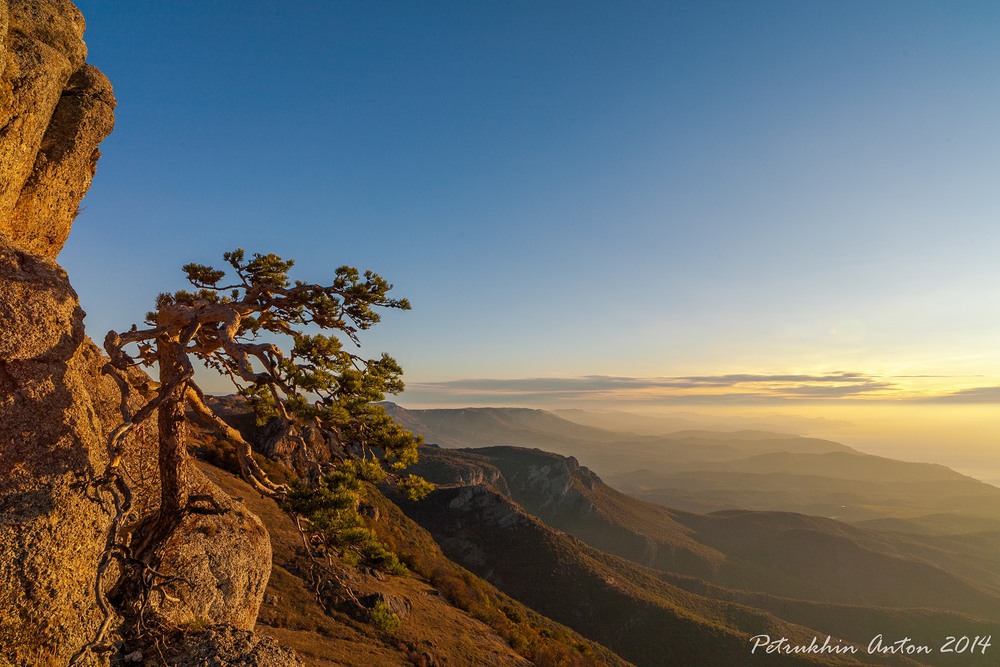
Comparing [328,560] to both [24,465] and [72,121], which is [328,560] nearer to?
[24,465]

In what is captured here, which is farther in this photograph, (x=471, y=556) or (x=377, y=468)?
(x=471, y=556)

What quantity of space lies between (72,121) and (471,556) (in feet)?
315

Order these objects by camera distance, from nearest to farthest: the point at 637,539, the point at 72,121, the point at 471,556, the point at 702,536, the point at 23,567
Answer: the point at 23,567, the point at 72,121, the point at 471,556, the point at 637,539, the point at 702,536

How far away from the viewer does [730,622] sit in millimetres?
79062

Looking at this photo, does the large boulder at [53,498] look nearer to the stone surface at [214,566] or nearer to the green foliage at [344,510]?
the stone surface at [214,566]

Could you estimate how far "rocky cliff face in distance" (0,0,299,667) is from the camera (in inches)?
285

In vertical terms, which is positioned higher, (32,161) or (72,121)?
(72,121)

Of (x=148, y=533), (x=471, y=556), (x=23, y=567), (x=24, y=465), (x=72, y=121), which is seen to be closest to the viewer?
(x=23, y=567)

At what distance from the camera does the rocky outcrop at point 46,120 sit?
9594 millimetres

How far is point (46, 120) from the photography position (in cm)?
1047

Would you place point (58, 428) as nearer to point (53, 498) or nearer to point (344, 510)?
point (53, 498)

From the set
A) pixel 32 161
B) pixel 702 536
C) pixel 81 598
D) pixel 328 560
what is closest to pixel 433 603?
pixel 328 560

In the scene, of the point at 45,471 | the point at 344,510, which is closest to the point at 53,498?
the point at 45,471

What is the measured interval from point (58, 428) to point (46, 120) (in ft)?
26.4
